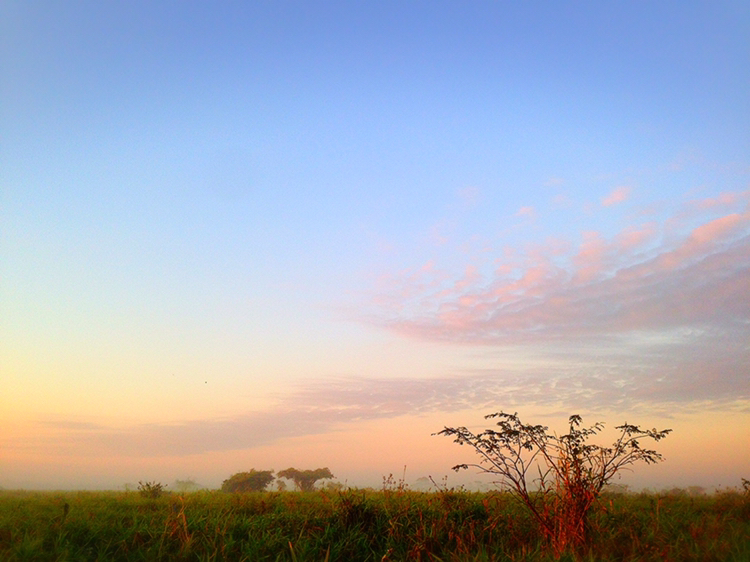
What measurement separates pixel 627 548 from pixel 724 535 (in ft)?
6.49

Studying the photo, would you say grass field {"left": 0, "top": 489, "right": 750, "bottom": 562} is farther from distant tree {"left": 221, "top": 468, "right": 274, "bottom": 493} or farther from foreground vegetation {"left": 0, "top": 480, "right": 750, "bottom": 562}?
distant tree {"left": 221, "top": 468, "right": 274, "bottom": 493}

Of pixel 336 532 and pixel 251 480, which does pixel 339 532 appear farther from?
pixel 251 480

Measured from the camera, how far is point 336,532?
10.7 meters

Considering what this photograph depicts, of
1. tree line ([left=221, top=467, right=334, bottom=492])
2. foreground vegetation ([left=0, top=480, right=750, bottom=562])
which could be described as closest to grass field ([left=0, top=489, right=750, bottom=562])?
foreground vegetation ([left=0, top=480, right=750, bottom=562])

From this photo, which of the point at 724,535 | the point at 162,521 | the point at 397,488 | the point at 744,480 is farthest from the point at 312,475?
the point at 724,535

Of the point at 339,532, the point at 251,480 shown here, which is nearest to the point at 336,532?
the point at 339,532

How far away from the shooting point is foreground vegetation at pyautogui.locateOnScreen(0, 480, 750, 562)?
9.14 metres

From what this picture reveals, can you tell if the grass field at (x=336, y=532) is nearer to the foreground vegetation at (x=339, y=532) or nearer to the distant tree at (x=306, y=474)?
the foreground vegetation at (x=339, y=532)

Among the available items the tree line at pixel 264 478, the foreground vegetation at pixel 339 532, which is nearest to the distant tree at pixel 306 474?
the tree line at pixel 264 478

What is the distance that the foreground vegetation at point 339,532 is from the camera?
9.14 meters

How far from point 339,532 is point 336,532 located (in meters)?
0.07

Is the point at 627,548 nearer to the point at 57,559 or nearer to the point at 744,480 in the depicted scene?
the point at 744,480

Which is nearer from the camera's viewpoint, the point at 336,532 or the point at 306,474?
the point at 336,532

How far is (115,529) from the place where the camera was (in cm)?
1073
